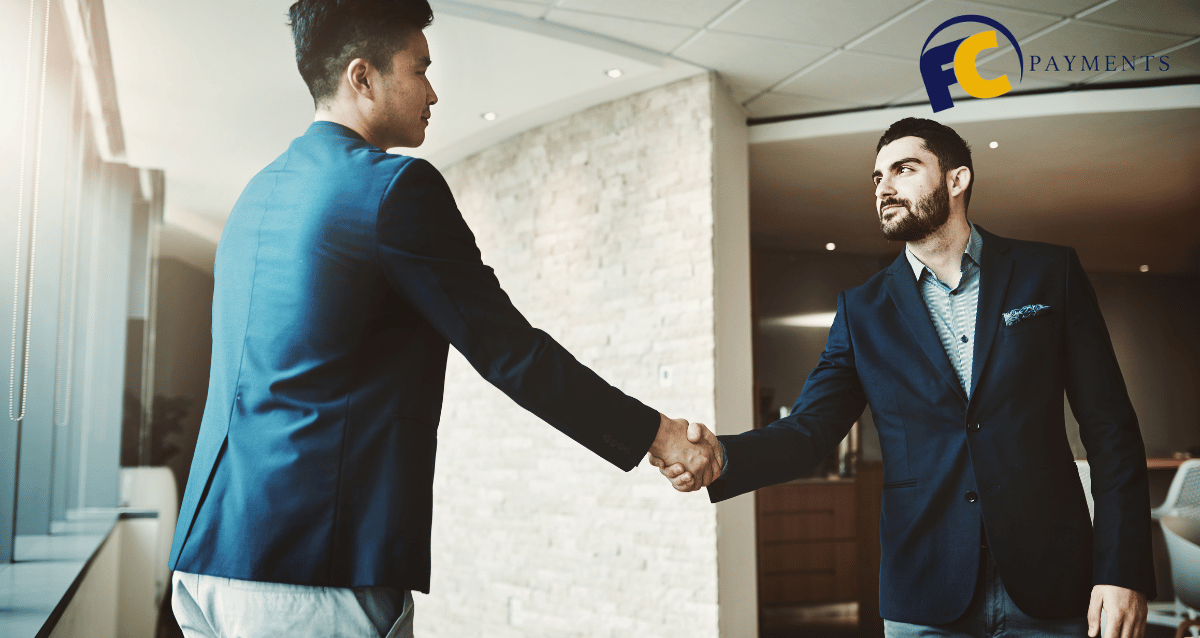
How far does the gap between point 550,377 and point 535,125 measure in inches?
170

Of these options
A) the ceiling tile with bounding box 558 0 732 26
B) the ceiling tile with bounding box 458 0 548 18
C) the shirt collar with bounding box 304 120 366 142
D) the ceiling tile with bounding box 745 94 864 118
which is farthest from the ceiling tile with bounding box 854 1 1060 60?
the shirt collar with bounding box 304 120 366 142

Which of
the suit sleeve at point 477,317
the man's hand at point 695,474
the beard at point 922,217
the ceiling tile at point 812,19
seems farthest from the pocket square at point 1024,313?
the ceiling tile at point 812,19

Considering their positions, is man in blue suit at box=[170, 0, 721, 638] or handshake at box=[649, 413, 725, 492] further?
handshake at box=[649, 413, 725, 492]

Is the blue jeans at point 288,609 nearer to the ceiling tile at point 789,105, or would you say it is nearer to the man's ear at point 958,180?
the man's ear at point 958,180

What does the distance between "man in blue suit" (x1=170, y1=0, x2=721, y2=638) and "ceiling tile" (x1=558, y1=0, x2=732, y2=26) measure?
2904 millimetres

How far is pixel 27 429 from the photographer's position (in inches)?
125

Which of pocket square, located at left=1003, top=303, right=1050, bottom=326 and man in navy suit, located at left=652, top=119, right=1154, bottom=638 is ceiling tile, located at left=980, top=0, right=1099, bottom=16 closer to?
man in navy suit, located at left=652, top=119, right=1154, bottom=638

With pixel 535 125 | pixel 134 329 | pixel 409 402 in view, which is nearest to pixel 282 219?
pixel 409 402

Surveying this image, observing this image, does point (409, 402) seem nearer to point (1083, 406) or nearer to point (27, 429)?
point (1083, 406)

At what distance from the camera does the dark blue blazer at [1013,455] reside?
1.49 m

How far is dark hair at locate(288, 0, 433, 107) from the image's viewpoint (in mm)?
1280

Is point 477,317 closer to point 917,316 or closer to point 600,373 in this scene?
point 917,316

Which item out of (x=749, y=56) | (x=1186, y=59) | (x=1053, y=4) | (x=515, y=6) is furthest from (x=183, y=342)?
(x=1186, y=59)

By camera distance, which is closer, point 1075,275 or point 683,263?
point 1075,275
